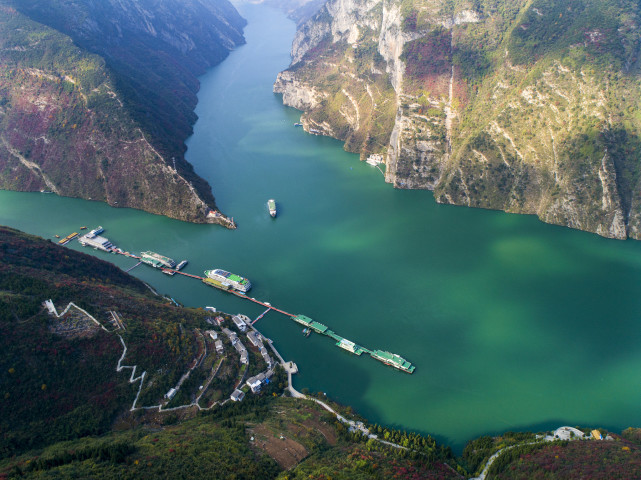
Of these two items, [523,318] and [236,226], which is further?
[236,226]

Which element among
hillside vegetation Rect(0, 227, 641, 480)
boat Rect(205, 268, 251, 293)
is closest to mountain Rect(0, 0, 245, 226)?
boat Rect(205, 268, 251, 293)

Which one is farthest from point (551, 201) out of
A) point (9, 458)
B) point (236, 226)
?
point (9, 458)

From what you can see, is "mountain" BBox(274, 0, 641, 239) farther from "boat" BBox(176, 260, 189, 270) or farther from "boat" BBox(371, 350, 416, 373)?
"boat" BBox(176, 260, 189, 270)

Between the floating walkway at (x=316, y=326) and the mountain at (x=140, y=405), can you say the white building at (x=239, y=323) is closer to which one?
the mountain at (x=140, y=405)

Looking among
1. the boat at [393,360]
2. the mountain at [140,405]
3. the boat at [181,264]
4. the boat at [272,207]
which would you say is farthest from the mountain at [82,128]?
the boat at [393,360]

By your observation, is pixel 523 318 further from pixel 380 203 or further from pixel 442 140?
pixel 442 140

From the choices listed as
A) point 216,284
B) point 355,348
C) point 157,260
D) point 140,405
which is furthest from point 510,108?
point 140,405
